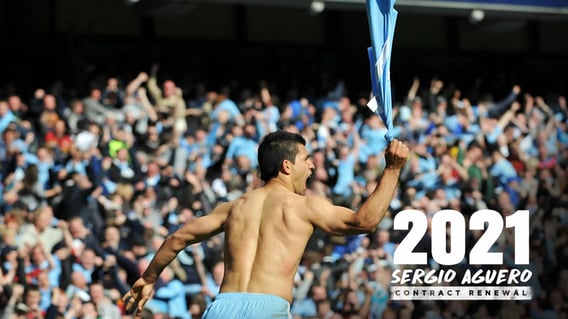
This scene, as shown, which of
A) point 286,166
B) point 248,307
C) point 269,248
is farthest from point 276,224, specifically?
point 248,307

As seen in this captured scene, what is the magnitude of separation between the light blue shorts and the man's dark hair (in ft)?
2.36

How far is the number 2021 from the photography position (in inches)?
576

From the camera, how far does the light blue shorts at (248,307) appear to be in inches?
256

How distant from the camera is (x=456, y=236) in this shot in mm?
15430

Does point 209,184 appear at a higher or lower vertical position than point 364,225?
lower

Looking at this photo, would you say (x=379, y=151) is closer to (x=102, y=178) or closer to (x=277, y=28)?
(x=102, y=178)

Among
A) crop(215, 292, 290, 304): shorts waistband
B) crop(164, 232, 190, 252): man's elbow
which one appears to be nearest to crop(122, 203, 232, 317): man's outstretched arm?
crop(164, 232, 190, 252): man's elbow

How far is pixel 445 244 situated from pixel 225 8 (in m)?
7.52

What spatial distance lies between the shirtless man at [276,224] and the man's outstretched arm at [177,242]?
12 mm

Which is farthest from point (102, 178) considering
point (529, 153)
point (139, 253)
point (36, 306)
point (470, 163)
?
point (529, 153)

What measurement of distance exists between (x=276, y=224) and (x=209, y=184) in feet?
27.0

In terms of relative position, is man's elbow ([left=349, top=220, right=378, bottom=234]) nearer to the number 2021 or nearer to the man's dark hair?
the man's dark hair

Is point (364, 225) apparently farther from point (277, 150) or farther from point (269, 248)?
point (277, 150)

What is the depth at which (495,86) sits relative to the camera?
2080 cm
